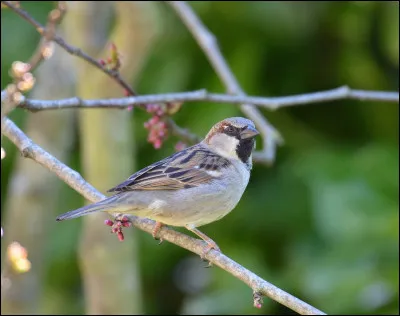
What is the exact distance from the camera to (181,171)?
278 cm

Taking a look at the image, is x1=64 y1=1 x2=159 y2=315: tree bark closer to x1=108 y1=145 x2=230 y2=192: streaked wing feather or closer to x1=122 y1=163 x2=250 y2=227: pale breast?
x1=108 y1=145 x2=230 y2=192: streaked wing feather

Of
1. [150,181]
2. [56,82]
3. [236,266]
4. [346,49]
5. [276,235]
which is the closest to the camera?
[236,266]

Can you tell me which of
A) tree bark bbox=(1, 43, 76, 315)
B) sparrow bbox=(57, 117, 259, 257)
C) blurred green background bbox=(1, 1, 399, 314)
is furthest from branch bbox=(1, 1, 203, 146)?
blurred green background bbox=(1, 1, 399, 314)

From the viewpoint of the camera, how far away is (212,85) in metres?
4.74

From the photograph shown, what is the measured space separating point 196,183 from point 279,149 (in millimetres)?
2142

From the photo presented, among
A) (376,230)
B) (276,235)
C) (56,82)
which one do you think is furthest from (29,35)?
(376,230)

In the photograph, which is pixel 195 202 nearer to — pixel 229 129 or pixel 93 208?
pixel 229 129

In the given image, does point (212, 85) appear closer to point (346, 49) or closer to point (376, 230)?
point (346, 49)

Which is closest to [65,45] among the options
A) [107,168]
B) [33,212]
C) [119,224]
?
[119,224]

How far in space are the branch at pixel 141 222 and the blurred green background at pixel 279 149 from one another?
5.73 ft

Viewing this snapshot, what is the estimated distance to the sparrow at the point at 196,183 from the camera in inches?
99.3

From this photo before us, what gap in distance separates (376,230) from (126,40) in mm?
1719

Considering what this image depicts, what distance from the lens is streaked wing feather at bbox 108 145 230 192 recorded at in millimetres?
2615

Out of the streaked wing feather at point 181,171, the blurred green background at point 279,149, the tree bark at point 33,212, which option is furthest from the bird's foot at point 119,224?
the blurred green background at point 279,149
